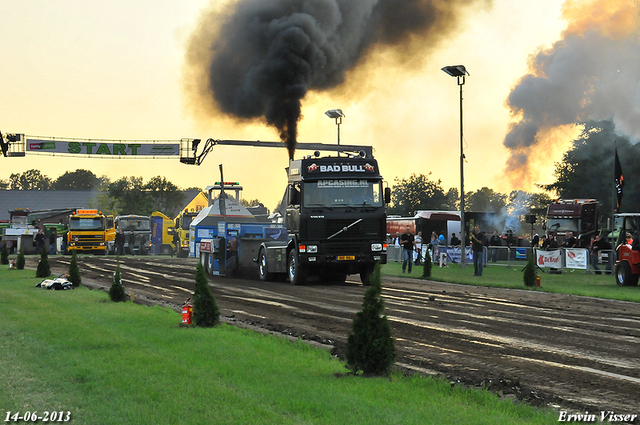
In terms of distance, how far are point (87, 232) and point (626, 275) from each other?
38976 mm

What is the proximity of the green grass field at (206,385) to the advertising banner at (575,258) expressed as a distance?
22.0 m

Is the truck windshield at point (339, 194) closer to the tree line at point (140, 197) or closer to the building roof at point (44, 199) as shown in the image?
the tree line at point (140, 197)

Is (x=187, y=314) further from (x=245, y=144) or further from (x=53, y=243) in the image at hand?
(x=53, y=243)

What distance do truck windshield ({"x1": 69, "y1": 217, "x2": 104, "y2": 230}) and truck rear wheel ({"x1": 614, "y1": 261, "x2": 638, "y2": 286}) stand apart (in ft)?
126

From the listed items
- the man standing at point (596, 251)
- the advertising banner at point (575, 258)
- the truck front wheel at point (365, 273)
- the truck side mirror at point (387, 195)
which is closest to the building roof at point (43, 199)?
the advertising banner at point (575, 258)

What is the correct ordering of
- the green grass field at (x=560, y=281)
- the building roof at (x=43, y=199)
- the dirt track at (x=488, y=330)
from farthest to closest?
the building roof at (x=43, y=199) < the green grass field at (x=560, y=281) < the dirt track at (x=488, y=330)

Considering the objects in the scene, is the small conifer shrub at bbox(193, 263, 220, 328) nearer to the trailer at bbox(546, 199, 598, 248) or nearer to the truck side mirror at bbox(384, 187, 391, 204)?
the truck side mirror at bbox(384, 187, 391, 204)

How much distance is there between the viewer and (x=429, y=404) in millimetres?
6234

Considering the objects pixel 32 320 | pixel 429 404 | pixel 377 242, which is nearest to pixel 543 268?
pixel 377 242

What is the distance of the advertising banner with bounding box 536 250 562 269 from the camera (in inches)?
1177

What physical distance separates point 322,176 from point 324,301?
17.6 feet

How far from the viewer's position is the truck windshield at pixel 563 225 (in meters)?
41.2

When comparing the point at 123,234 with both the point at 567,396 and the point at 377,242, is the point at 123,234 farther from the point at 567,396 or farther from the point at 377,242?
the point at 567,396

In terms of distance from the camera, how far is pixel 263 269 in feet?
79.2
